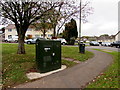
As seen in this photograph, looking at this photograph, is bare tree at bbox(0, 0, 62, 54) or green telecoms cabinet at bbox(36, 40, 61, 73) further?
bare tree at bbox(0, 0, 62, 54)

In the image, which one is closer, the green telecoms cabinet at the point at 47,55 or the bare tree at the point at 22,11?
the green telecoms cabinet at the point at 47,55

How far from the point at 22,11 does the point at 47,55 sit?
4.89 metres

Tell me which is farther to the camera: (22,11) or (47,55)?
(22,11)

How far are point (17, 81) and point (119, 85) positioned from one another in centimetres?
387

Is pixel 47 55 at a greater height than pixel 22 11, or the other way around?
pixel 22 11

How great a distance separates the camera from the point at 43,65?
5.74 metres

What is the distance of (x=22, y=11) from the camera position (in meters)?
8.85

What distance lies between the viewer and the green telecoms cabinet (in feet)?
18.6

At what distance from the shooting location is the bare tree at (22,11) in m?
8.30

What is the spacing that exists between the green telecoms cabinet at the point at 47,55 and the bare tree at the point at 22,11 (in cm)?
363

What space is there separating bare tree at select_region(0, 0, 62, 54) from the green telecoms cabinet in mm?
3628

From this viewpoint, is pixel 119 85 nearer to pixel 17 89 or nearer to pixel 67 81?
pixel 67 81

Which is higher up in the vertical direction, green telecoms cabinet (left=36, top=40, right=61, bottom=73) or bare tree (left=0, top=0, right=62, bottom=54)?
bare tree (left=0, top=0, right=62, bottom=54)

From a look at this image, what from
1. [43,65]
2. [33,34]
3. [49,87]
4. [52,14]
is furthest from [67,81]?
[33,34]
